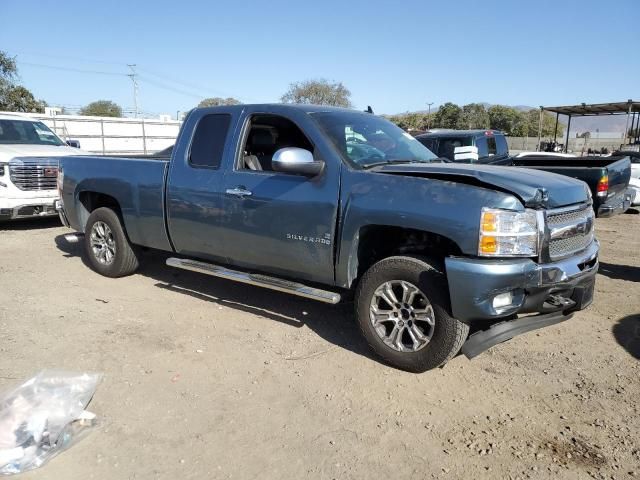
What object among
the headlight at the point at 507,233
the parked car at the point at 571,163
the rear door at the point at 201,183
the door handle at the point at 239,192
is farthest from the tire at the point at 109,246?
the headlight at the point at 507,233

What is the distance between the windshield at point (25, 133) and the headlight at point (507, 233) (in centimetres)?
958

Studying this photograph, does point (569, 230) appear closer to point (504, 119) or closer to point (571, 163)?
point (571, 163)

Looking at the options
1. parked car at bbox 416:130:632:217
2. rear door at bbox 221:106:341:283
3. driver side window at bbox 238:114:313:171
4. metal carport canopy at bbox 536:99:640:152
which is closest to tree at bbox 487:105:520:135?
metal carport canopy at bbox 536:99:640:152

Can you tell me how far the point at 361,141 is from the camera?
4699 millimetres

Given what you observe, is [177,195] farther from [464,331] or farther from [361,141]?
[464,331]

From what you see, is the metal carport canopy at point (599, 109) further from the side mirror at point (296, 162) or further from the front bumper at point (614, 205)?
the side mirror at point (296, 162)

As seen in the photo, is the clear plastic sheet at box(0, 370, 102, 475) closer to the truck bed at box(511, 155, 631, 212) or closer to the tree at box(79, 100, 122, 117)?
the truck bed at box(511, 155, 631, 212)

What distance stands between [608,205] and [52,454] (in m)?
7.86

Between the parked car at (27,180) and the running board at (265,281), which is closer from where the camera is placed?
the running board at (265,281)

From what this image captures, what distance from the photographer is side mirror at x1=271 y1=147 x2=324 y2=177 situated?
419 centimetres

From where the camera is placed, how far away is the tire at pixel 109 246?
6.24 metres

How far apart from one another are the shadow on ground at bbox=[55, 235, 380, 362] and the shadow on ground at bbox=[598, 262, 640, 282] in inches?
135

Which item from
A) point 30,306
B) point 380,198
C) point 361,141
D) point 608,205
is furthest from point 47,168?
point 608,205

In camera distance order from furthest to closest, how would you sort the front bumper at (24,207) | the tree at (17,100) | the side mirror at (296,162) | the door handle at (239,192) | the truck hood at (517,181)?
the tree at (17,100)
the front bumper at (24,207)
the door handle at (239,192)
the side mirror at (296,162)
the truck hood at (517,181)
